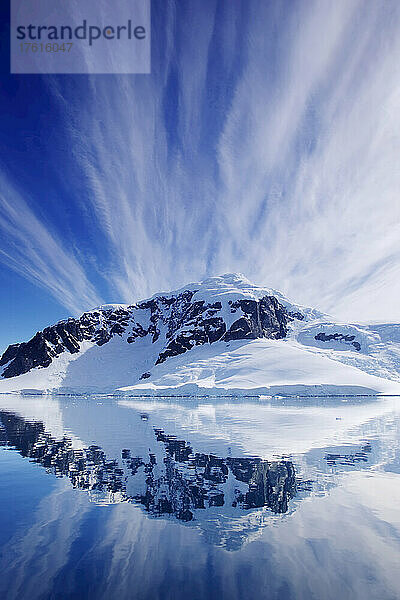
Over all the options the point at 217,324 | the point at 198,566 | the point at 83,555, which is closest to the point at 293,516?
the point at 198,566

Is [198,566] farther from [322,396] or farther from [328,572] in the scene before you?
[322,396]

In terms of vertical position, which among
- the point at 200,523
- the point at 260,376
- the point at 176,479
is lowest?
the point at 200,523

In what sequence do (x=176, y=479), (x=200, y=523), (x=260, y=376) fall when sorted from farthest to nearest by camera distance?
(x=260, y=376)
(x=176, y=479)
(x=200, y=523)

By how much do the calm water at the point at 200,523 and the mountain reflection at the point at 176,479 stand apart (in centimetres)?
7

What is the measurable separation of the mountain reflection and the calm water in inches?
2.6

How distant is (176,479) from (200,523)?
535 centimetres

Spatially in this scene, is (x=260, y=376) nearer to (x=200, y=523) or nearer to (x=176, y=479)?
(x=176, y=479)

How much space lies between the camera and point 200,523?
498 inches

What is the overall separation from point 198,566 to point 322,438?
2334 centimetres

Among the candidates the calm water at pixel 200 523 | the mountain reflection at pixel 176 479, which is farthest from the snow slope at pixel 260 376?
the mountain reflection at pixel 176 479

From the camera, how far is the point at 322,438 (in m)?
30.2

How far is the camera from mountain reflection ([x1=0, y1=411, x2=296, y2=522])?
47.7ft

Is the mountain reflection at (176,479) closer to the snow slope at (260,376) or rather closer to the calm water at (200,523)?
the calm water at (200,523)

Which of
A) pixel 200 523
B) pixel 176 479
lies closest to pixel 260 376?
pixel 176 479
